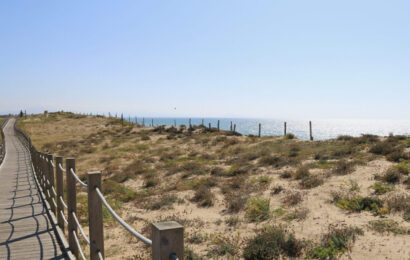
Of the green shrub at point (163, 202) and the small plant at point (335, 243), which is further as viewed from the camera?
the green shrub at point (163, 202)

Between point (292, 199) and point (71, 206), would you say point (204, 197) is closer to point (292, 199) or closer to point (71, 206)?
point (292, 199)

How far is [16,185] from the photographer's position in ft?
36.8

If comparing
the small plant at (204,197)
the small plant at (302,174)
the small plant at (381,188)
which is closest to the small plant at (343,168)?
the small plant at (302,174)

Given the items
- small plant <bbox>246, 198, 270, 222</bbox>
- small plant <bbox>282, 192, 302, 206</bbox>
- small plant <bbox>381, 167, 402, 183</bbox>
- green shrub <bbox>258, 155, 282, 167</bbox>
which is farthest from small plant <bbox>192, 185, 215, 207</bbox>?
small plant <bbox>381, 167, 402, 183</bbox>

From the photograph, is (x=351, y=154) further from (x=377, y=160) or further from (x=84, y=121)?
(x=84, y=121)

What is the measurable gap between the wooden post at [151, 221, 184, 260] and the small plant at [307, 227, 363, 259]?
5108 millimetres

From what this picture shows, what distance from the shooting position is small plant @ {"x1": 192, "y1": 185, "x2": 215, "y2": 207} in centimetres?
1033

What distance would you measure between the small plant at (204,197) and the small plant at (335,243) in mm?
4362

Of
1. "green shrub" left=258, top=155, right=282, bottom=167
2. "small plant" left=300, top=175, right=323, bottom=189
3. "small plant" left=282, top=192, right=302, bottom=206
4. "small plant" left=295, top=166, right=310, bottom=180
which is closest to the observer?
"small plant" left=282, top=192, right=302, bottom=206

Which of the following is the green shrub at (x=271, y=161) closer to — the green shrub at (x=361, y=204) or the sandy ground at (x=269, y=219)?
the sandy ground at (x=269, y=219)

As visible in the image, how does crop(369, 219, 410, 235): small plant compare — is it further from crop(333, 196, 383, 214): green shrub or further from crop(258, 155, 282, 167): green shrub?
crop(258, 155, 282, 167): green shrub

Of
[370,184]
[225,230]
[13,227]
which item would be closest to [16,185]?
[13,227]

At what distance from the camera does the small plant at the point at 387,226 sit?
6.64 meters

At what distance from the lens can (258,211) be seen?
8.73 meters
